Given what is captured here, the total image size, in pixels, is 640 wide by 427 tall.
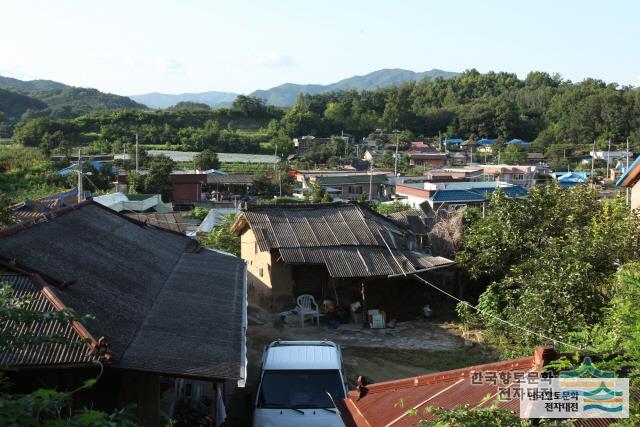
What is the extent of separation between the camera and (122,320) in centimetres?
863

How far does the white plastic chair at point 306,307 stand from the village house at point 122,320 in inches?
138

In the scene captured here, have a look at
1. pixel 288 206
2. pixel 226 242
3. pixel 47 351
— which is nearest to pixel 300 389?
pixel 47 351

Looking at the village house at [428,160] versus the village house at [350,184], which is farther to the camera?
the village house at [428,160]

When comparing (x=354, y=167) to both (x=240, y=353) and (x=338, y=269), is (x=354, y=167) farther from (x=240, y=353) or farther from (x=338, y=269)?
(x=240, y=353)

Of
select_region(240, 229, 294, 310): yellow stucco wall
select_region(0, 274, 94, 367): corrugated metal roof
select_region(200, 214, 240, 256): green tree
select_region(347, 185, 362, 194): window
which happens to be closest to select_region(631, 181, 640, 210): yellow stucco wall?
select_region(240, 229, 294, 310): yellow stucco wall

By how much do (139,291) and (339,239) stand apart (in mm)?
8393

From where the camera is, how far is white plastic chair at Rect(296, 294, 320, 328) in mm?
17062

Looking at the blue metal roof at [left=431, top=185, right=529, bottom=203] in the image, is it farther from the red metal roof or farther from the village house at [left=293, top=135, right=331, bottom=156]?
the village house at [left=293, top=135, right=331, bottom=156]

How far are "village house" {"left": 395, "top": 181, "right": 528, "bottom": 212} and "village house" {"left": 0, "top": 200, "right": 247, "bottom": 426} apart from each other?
2495 centimetres

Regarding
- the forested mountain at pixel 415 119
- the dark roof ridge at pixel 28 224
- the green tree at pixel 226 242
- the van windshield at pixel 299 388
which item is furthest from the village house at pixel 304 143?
the van windshield at pixel 299 388

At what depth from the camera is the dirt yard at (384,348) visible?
13383mm

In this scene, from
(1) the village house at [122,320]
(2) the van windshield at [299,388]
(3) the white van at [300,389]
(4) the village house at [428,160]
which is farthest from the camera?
(4) the village house at [428,160]

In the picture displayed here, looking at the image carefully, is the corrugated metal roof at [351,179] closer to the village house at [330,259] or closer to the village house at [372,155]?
the village house at [372,155]

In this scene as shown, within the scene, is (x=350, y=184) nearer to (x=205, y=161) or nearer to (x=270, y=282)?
(x=205, y=161)
